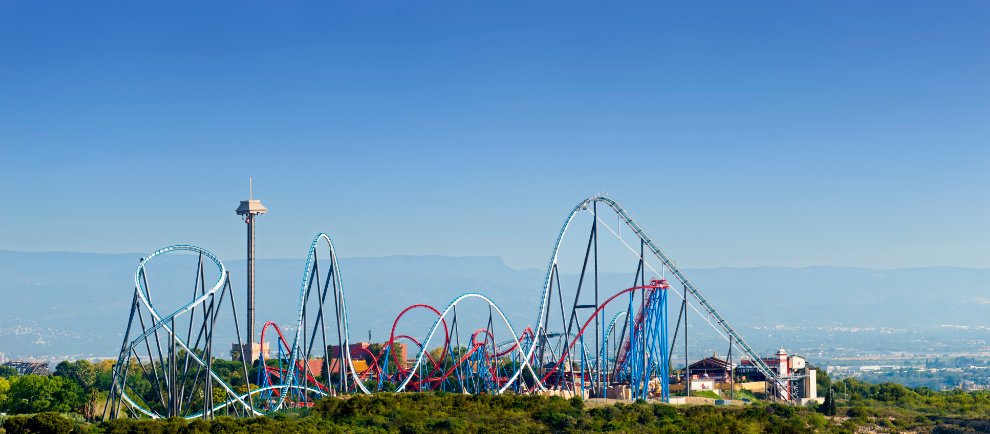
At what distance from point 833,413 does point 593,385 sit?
14572 mm

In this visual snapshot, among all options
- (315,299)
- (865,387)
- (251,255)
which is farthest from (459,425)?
(251,255)

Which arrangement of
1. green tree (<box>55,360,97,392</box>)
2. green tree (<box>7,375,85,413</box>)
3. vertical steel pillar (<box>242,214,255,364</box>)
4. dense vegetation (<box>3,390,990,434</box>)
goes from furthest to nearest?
vertical steel pillar (<box>242,214,255,364</box>), green tree (<box>55,360,97,392</box>), green tree (<box>7,375,85,413</box>), dense vegetation (<box>3,390,990,434</box>)

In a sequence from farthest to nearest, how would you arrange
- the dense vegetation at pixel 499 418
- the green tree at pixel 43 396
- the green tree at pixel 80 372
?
1. the green tree at pixel 80 372
2. the green tree at pixel 43 396
3. the dense vegetation at pixel 499 418

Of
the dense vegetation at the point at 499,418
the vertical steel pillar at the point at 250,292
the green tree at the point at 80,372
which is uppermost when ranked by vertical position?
the vertical steel pillar at the point at 250,292

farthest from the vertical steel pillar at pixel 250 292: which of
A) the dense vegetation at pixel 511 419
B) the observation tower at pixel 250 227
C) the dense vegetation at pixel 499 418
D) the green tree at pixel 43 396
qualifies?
the dense vegetation at pixel 511 419

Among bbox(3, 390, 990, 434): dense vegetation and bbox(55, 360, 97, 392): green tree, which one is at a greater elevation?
bbox(55, 360, 97, 392): green tree

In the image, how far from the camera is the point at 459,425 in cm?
5025

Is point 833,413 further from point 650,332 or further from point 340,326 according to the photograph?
point 340,326

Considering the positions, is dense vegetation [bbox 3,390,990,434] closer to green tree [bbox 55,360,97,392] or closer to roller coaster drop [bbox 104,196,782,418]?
roller coaster drop [bbox 104,196,782,418]

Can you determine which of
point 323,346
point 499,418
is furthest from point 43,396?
point 499,418

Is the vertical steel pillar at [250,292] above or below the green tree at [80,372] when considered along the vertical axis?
above

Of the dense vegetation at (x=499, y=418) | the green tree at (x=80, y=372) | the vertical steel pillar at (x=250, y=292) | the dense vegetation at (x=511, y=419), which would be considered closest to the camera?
the dense vegetation at (x=511, y=419)

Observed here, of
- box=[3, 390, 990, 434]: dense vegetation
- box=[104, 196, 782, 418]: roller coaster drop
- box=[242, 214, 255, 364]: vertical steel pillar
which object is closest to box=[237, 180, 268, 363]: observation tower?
box=[242, 214, 255, 364]: vertical steel pillar

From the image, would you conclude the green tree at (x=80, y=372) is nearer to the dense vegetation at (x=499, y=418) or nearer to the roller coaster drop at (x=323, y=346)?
the roller coaster drop at (x=323, y=346)
